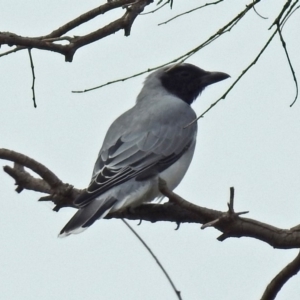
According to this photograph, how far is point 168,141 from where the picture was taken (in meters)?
6.73

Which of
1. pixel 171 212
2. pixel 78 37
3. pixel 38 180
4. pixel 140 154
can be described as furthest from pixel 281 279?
pixel 140 154

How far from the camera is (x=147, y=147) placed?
655 centimetres

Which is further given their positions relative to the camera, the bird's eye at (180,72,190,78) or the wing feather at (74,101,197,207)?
the bird's eye at (180,72,190,78)

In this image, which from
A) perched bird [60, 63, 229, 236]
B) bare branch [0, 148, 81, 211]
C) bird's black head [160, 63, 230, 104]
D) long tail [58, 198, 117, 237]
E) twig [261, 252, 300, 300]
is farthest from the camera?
bird's black head [160, 63, 230, 104]

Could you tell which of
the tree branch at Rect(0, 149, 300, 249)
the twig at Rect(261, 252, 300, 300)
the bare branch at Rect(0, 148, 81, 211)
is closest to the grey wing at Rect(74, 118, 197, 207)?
the tree branch at Rect(0, 149, 300, 249)

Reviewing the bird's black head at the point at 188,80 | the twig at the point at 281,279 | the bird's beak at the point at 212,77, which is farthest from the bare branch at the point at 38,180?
the bird's beak at the point at 212,77

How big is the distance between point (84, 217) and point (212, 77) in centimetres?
273

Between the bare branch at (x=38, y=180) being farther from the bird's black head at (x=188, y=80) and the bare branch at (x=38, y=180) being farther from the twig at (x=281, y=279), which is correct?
the bird's black head at (x=188, y=80)

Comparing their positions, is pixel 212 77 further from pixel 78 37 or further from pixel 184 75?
pixel 78 37

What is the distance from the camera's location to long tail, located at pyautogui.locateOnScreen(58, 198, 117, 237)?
544 cm

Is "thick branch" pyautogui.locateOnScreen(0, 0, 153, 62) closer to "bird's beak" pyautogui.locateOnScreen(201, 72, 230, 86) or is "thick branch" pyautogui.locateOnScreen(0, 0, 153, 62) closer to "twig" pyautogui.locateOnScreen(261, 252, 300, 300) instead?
"twig" pyautogui.locateOnScreen(261, 252, 300, 300)

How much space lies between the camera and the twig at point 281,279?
3889 mm

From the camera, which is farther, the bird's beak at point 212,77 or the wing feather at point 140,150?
the bird's beak at point 212,77

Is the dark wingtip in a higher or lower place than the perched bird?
higher
